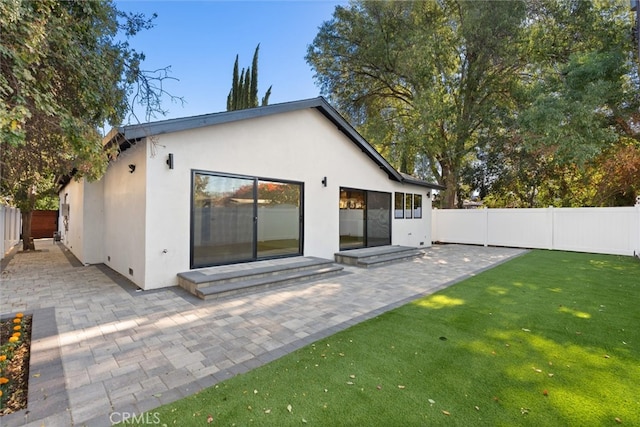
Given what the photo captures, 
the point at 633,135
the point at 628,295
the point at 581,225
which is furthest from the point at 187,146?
the point at 633,135

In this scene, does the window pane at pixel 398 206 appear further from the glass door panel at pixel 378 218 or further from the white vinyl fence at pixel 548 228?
the white vinyl fence at pixel 548 228

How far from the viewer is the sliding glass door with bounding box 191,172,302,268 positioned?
684cm

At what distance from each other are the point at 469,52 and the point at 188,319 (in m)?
17.2

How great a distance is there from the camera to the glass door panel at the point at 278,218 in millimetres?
7910

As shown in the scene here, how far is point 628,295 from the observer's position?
5.97 m

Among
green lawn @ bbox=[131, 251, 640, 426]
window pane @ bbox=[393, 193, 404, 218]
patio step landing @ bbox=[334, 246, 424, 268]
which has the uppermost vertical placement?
window pane @ bbox=[393, 193, 404, 218]

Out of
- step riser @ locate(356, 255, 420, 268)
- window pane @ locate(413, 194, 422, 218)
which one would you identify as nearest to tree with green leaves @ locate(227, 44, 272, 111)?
window pane @ locate(413, 194, 422, 218)

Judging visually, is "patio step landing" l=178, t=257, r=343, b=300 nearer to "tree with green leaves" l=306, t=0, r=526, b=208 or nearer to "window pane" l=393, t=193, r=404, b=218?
"window pane" l=393, t=193, r=404, b=218

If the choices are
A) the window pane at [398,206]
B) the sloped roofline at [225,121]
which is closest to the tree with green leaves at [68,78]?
the sloped roofline at [225,121]

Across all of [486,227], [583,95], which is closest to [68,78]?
[583,95]

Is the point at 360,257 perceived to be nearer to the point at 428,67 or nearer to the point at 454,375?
A: the point at 454,375

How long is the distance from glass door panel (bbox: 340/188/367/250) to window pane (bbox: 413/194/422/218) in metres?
3.61

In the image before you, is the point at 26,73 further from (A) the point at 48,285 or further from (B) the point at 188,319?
(A) the point at 48,285

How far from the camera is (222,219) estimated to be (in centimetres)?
709
